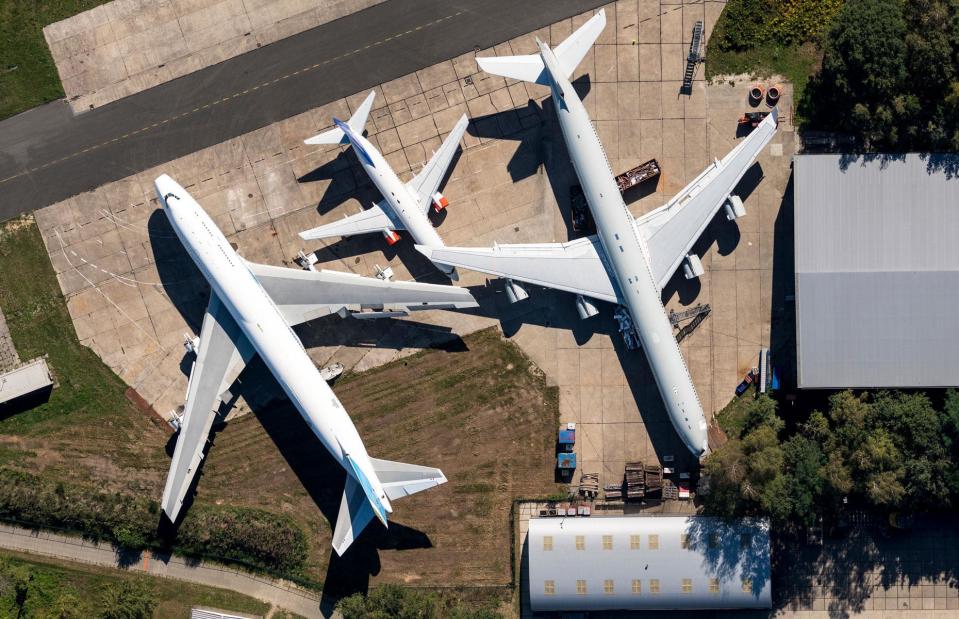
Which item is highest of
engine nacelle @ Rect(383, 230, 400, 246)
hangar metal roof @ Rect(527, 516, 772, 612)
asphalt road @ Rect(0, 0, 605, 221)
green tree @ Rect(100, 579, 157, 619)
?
asphalt road @ Rect(0, 0, 605, 221)

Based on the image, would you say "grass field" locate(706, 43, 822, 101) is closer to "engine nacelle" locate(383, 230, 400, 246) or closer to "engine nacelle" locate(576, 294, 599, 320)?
"engine nacelle" locate(576, 294, 599, 320)

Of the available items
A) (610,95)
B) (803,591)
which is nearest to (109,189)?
(610,95)

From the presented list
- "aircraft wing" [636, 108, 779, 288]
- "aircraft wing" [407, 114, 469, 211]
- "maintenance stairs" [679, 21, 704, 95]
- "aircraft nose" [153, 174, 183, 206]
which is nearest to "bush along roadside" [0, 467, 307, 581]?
"aircraft nose" [153, 174, 183, 206]

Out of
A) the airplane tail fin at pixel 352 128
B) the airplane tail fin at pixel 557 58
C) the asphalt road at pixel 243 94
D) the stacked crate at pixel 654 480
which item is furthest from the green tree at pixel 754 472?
the airplane tail fin at pixel 352 128

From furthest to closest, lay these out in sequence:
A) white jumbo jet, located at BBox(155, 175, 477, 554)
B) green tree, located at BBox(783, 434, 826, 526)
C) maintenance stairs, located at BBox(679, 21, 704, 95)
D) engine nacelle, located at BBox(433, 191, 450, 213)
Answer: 1. maintenance stairs, located at BBox(679, 21, 704, 95)
2. engine nacelle, located at BBox(433, 191, 450, 213)
3. white jumbo jet, located at BBox(155, 175, 477, 554)
4. green tree, located at BBox(783, 434, 826, 526)

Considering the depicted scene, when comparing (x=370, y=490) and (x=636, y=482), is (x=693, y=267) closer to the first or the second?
(x=636, y=482)

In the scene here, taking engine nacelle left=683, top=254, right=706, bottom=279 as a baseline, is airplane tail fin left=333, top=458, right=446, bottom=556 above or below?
below

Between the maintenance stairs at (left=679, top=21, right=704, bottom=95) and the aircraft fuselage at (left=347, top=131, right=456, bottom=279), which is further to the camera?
the maintenance stairs at (left=679, top=21, right=704, bottom=95)
